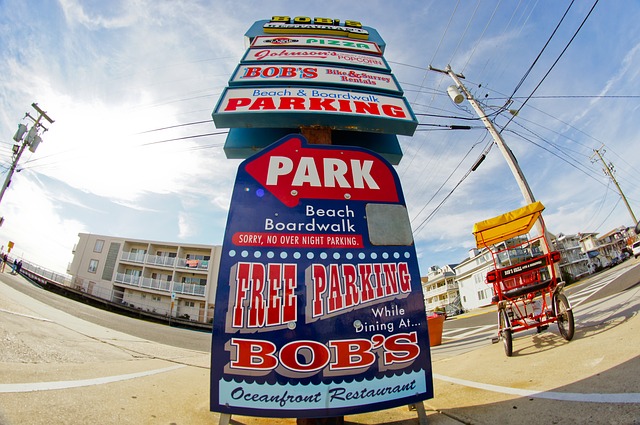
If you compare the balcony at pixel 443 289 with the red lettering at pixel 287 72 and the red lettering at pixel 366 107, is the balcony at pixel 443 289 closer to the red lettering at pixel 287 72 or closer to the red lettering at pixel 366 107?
the red lettering at pixel 366 107

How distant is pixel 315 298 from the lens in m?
1.84

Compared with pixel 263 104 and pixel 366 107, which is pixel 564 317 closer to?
pixel 366 107

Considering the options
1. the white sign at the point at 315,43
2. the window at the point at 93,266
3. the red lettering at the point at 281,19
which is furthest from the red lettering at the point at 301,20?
the window at the point at 93,266

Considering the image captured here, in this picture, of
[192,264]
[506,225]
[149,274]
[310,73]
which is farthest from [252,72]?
[149,274]

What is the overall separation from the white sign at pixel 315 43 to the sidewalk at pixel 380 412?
484 cm

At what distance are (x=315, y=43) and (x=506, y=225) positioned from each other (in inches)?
188

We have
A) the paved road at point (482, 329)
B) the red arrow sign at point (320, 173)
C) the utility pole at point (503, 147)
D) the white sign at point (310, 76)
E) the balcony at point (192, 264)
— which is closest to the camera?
the red arrow sign at point (320, 173)

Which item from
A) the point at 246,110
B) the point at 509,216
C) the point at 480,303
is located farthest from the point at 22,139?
the point at 480,303

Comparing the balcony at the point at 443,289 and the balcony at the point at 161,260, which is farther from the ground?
the balcony at the point at 161,260

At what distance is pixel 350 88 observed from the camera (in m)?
3.41

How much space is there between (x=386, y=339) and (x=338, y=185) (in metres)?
1.31

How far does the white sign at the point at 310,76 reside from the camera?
3.34 meters

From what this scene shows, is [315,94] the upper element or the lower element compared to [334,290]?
upper

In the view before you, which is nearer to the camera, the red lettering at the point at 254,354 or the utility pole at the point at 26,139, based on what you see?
the red lettering at the point at 254,354
